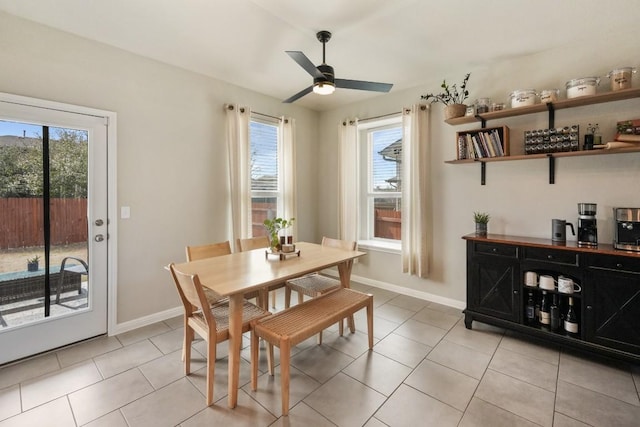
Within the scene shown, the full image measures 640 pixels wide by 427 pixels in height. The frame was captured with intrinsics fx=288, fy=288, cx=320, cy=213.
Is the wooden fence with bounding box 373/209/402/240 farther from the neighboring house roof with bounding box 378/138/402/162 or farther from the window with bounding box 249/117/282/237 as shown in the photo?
the window with bounding box 249/117/282/237

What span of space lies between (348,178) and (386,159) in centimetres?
62

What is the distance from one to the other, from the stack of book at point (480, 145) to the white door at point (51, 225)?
3.54 meters

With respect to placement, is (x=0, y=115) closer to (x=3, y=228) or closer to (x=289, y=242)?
(x=3, y=228)

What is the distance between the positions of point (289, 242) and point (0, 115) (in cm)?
242

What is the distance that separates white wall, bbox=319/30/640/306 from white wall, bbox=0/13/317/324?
88.9 inches

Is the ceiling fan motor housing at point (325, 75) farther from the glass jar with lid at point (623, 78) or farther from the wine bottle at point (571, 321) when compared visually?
the wine bottle at point (571, 321)

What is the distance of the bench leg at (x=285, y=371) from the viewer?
1.73 m

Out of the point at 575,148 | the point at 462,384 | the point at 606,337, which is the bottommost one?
the point at 462,384

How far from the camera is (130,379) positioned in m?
2.09

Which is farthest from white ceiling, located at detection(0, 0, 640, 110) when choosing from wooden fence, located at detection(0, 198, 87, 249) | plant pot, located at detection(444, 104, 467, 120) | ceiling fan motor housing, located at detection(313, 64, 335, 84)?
wooden fence, located at detection(0, 198, 87, 249)

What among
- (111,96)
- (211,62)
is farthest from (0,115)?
(211,62)

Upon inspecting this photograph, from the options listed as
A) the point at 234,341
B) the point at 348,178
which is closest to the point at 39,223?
the point at 234,341

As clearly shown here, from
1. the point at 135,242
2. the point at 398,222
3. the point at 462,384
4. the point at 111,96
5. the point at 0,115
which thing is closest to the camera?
the point at 462,384

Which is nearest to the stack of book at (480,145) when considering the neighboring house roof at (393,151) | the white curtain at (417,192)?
the white curtain at (417,192)
